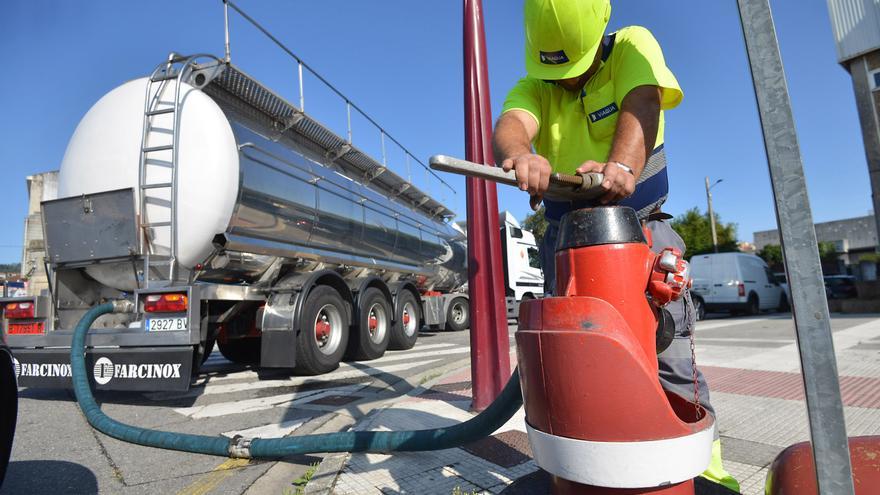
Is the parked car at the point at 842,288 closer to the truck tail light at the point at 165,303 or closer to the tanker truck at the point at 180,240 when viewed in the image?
the tanker truck at the point at 180,240

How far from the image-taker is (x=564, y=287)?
1067mm

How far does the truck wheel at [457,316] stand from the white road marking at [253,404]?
6.74m

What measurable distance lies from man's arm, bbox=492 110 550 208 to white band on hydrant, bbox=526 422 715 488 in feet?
1.66

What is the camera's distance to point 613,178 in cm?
104

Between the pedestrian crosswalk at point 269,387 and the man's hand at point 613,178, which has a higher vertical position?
the man's hand at point 613,178

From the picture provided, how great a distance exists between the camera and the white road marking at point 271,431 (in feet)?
10.7

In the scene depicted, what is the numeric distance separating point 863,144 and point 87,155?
17822 mm

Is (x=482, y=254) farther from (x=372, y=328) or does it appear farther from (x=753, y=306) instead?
(x=753, y=306)

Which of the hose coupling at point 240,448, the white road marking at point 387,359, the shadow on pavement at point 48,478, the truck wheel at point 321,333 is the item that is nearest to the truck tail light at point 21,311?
the white road marking at point 387,359

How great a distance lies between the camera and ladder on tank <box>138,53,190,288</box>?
179 inches

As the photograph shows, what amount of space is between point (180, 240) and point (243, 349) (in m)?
2.84

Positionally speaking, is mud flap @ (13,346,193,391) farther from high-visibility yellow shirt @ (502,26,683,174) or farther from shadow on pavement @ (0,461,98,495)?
high-visibility yellow shirt @ (502,26,683,174)

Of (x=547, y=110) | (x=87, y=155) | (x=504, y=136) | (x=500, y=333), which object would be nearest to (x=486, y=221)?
(x=500, y=333)

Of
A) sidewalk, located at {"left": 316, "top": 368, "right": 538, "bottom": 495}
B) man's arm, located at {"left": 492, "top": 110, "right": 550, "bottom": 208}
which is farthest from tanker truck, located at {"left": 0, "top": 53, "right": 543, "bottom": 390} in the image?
man's arm, located at {"left": 492, "top": 110, "right": 550, "bottom": 208}
